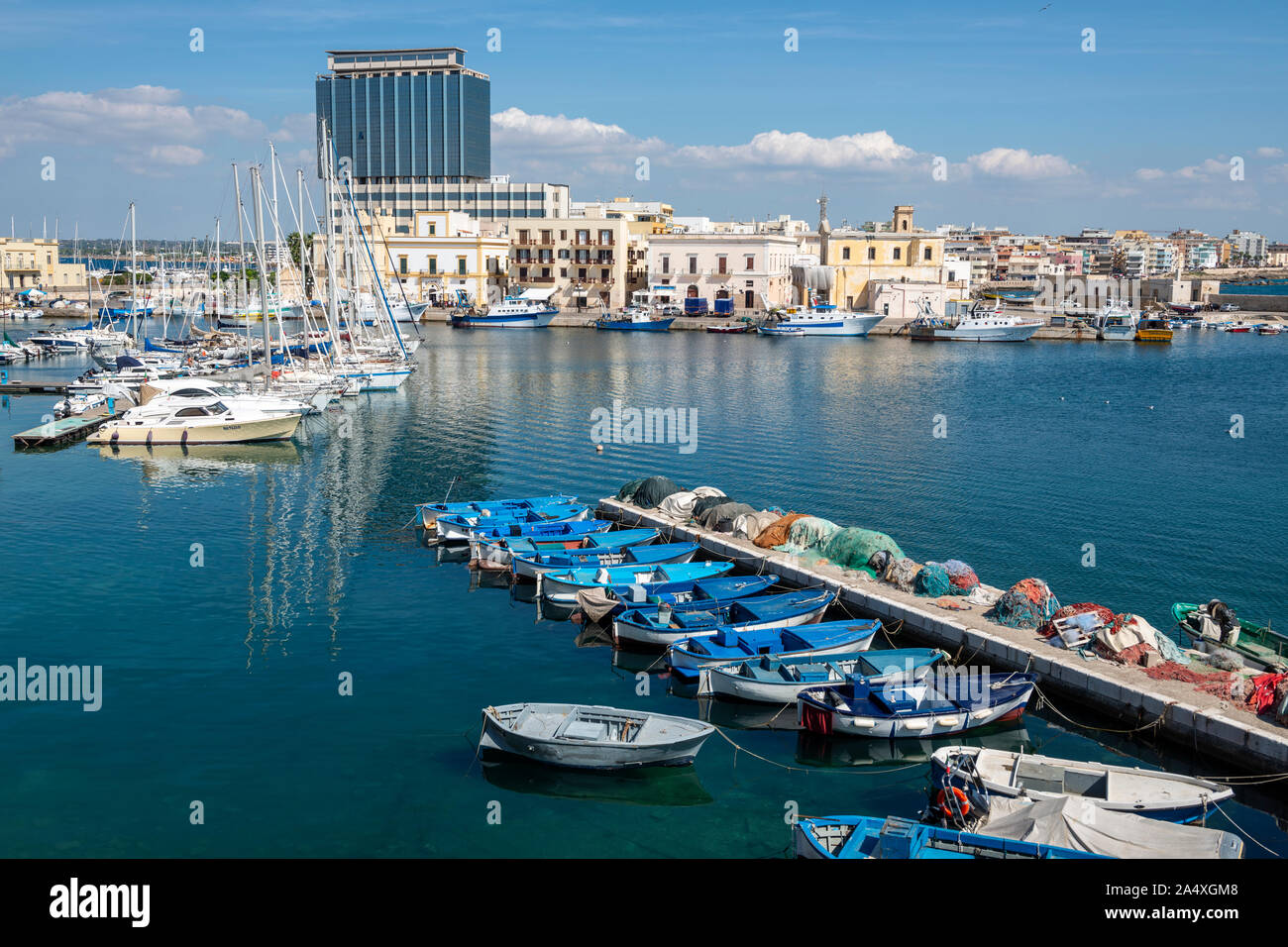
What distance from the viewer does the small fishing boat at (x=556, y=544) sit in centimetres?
2584

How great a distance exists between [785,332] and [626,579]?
264 feet

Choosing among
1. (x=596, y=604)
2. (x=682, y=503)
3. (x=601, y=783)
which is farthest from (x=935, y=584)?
(x=601, y=783)

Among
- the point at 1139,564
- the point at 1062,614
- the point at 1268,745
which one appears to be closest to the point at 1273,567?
the point at 1139,564

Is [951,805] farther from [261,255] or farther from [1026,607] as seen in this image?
[261,255]

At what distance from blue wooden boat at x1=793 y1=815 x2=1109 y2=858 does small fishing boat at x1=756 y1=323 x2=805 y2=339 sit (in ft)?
294

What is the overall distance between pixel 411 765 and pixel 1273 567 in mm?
21312

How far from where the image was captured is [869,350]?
87750 mm

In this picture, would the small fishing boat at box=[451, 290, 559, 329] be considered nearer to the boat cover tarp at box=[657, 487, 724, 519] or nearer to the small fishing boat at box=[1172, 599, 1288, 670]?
the boat cover tarp at box=[657, 487, 724, 519]

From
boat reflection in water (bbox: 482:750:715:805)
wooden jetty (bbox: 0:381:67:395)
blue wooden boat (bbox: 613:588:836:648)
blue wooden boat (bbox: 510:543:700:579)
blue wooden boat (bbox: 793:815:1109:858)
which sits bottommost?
boat reflection in water (bbox: 482:750:715:805)

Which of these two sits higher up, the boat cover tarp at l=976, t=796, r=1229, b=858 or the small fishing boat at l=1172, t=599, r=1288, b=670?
the small fishing boat at l=1172, t=599, r=1288, b=670

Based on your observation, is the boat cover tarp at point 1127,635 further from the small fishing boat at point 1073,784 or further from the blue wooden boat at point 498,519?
the blue wooden boat at point 498,519

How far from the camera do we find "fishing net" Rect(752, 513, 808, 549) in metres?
26.2

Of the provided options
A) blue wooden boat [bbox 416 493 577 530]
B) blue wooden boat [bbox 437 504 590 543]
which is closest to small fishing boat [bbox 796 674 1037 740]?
blue wooden boat [bbox 437 504 590 543]

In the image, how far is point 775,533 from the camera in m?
26.3
